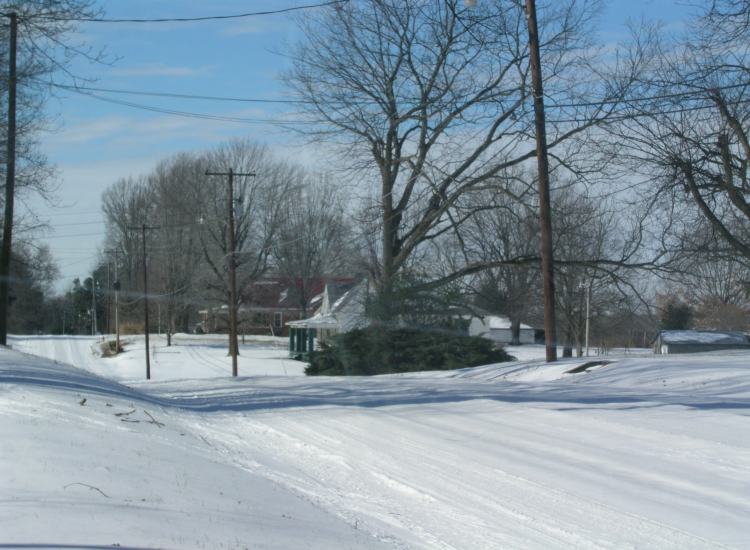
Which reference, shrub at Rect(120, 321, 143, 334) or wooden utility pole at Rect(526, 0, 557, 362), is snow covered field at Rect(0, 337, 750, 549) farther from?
shrub at Rect(120, 321, 143, 334)

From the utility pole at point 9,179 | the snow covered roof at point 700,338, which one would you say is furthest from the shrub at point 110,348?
the snow covered roof at point 700,338

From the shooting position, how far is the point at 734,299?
5556 cm

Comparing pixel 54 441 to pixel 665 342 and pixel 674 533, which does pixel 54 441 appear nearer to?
pixel 674 533

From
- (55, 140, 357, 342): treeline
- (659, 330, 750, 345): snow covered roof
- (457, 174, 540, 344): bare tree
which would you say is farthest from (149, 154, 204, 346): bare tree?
(659, 330, 750, 345): snow covered roof

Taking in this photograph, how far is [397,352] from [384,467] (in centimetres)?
2007

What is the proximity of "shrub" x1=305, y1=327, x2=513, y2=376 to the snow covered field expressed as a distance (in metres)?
11.6

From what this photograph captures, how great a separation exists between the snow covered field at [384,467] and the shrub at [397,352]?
458 inches

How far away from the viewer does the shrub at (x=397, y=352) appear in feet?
96.0

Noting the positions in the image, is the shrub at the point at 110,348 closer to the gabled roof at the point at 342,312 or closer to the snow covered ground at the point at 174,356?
the snow covered ground at the point at 174,356

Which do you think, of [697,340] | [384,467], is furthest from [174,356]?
[384,467]

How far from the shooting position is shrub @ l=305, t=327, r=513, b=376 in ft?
96.0

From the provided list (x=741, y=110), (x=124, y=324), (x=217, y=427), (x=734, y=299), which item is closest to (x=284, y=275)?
(x=124, y=324)

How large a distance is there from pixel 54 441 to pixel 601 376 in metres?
13.3

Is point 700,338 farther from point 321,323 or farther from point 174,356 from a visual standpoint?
point 174,356
